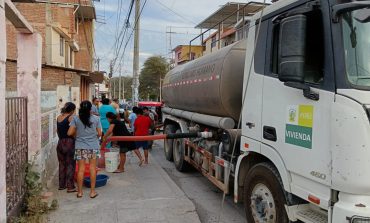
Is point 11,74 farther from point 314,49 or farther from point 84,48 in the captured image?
point 84,48

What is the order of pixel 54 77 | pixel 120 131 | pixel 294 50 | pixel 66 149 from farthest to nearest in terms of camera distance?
1. pixel 54 77
2. pixel 120 131
3. pixel 66 149
4. pixel 294 50

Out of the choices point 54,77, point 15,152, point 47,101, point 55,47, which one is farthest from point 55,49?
point 15,152

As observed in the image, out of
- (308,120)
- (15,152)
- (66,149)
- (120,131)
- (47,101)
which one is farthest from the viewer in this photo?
(120,131)

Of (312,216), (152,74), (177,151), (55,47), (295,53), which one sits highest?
(152,74)

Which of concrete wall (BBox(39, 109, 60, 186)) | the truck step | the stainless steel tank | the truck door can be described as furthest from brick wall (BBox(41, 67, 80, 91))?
the truck step

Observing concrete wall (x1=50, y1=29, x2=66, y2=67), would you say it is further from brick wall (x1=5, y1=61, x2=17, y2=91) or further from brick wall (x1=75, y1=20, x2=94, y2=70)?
brick wall (x1=75, y1=20, x2=94, y2=70)

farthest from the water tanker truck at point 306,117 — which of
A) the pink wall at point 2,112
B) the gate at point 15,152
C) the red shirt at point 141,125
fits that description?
the red shirt at point 141,125

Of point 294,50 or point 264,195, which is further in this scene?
point 264,195

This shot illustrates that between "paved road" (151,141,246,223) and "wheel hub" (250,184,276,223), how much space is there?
133cm

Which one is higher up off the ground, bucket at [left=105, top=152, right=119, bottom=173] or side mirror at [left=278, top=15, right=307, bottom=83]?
side mirror at [left=278, top=15, right=307, bottom=83]

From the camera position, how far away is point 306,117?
3.41m

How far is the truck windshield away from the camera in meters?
2.96

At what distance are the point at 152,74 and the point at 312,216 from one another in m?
60.3

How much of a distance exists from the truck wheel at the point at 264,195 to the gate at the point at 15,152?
113 inches
